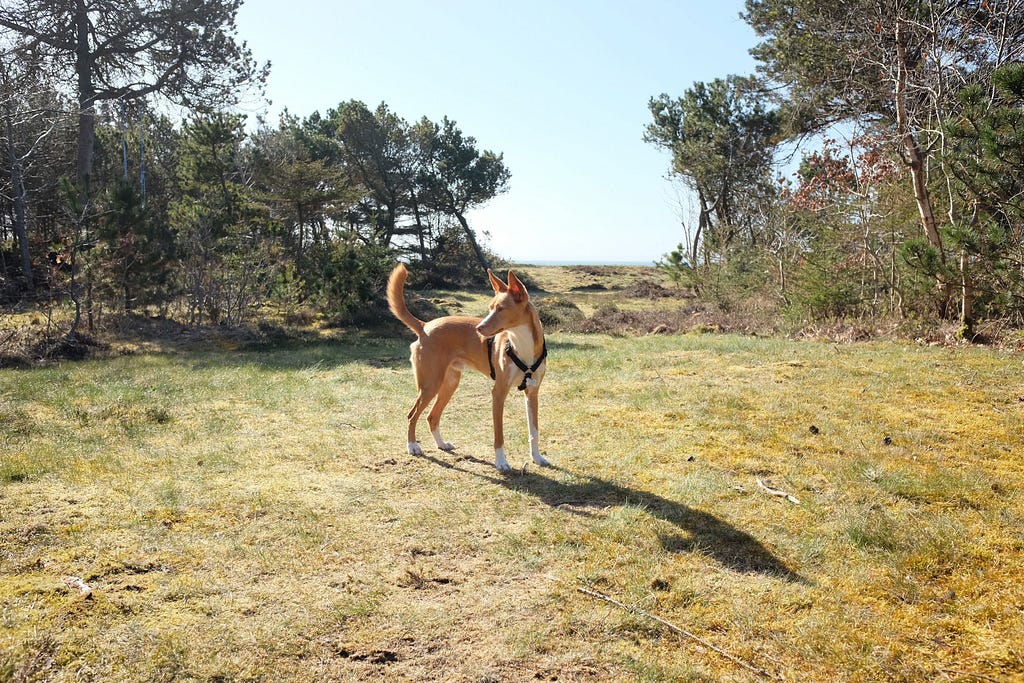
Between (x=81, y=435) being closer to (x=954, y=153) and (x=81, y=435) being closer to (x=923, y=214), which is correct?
(x=954, y=153)

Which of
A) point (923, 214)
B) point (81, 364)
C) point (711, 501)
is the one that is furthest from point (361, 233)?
point (711, 501)

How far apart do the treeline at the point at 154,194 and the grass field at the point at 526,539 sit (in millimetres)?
6680

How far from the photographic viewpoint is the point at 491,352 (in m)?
6.12

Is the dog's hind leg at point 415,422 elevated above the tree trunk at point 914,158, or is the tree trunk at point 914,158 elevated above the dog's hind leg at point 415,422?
the tree trunk at point 914,158

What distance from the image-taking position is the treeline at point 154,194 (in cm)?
1390

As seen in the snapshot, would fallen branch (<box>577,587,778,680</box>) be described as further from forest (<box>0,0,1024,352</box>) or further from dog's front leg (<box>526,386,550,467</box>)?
forest (<box>0,0,1024,352</box>)

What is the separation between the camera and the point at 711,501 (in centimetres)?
499

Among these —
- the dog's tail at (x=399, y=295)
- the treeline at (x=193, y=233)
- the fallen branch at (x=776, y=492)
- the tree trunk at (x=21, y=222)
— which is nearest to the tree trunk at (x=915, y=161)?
the fallen branch at (x=776, y=492)

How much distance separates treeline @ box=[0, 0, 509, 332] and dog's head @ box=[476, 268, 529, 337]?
36.3 ft

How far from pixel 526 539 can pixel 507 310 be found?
80.9 inches

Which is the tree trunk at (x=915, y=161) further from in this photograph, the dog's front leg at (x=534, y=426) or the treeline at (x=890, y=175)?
the dog's front leg at (x=534, y=426)

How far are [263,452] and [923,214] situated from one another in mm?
12198

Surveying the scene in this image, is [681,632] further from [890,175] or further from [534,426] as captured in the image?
[890,175]

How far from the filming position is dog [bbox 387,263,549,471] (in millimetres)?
5527
